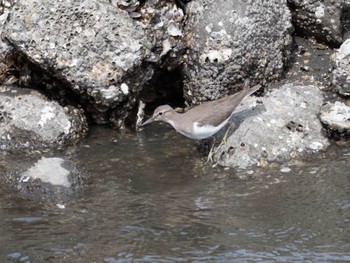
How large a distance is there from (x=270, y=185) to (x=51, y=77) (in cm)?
304

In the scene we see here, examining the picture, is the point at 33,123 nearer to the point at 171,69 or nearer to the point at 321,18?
the point at 171,69

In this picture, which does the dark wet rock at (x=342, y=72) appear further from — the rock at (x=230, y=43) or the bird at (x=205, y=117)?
the bird at (x=205, y=117)

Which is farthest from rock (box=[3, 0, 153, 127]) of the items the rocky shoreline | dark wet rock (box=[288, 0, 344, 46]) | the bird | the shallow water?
dark wet rock (box=[288, 0, 344, 46])

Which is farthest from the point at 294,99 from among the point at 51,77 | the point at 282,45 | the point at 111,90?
the point at 51,77

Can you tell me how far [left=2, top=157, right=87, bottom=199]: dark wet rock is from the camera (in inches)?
298

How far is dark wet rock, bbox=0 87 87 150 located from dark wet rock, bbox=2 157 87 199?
0.86 meters

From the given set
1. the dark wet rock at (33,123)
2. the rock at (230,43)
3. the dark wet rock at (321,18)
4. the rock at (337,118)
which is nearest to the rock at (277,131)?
the rock at (337,118)

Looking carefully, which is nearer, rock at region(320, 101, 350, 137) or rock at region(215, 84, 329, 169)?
rock at region(215, 84, 329, 169)

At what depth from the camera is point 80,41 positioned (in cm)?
855

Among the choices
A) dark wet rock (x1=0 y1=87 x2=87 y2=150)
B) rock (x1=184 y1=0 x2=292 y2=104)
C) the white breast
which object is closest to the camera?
the white breast

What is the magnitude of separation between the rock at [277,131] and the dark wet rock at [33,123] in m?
1.87

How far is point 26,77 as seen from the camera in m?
9.02

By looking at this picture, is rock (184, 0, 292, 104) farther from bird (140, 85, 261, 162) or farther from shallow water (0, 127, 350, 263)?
shallow water (0, 127, 350, 263)

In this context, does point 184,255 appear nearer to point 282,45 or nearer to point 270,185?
point 270,185
